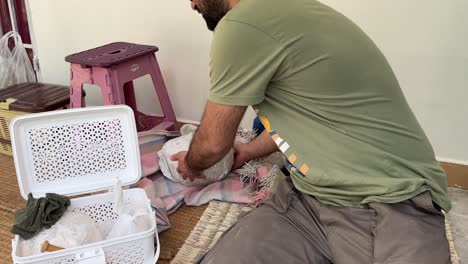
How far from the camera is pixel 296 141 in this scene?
100 cm

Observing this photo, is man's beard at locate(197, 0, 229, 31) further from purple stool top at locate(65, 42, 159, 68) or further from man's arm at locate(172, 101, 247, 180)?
purple stool top at locate(65, 42, 159, 68)

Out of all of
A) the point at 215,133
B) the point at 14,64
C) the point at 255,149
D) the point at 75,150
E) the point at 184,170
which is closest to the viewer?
the point at 215,133

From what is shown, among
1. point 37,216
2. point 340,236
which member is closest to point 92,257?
point 37,216

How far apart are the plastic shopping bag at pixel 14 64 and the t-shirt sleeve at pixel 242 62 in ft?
5.15

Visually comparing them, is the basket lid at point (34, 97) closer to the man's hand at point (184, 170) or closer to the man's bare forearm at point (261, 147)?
the man's hand at point (184, 170)

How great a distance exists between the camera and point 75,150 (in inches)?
48.8

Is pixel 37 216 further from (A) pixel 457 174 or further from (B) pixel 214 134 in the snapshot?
(A) pixel 457 174

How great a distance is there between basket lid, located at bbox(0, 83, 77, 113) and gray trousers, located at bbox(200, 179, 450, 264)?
1.09 m

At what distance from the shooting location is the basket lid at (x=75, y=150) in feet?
3.92

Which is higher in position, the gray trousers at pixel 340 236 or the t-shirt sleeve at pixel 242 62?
the t-shirt sleeve at pixel 242 62

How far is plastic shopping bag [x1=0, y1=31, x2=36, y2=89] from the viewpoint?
219 centimetres

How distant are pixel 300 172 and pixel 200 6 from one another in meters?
0.46

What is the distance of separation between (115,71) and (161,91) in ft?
0.80

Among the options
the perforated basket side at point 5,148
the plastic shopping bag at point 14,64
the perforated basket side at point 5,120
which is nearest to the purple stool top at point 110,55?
the perforated basket side at point 5,120
